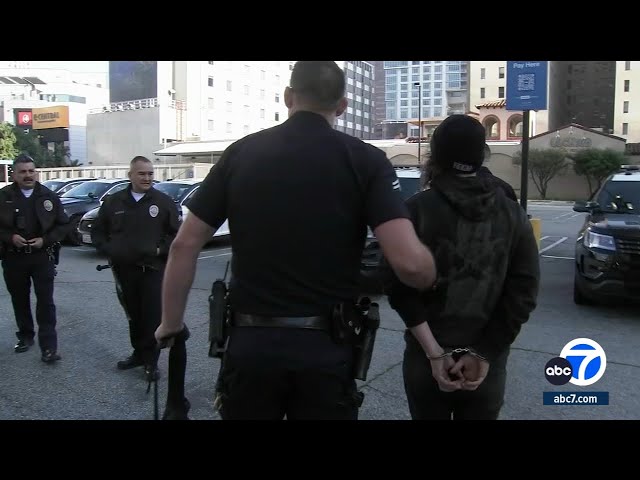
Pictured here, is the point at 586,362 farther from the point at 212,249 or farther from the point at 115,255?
the point at 212,249

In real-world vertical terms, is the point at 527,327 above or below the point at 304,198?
below

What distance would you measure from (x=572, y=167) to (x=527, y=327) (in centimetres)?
4075

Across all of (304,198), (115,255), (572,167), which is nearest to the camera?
(304,198)

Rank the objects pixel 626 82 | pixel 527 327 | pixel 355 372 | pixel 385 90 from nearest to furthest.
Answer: pixel 355 372 → pixel 527 327 → pixel 626 82 → pixel 385 90

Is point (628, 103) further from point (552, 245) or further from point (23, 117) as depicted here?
point (23, 117)

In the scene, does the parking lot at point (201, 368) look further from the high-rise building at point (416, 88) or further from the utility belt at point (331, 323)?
the high-rise building at point (416, 88)

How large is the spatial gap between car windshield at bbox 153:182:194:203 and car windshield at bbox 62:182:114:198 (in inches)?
93.5

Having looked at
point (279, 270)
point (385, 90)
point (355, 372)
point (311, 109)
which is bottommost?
point (355, 372)

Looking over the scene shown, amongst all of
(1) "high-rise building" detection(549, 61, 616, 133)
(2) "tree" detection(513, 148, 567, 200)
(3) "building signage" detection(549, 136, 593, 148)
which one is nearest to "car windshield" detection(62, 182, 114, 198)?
(2) "tree" detection(513, 148, 567, 200)

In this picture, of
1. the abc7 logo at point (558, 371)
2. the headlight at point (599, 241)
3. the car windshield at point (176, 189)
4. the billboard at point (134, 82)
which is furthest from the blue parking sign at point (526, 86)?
the billboard at point (134, 82)

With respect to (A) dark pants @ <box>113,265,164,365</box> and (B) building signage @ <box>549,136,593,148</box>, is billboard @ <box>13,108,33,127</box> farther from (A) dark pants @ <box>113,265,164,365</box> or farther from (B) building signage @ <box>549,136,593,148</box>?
(A) dark pants @ <box>113,265,164,365</box>

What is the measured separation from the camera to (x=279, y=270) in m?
1.87

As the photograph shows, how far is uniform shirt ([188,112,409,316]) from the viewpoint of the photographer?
1836mm
